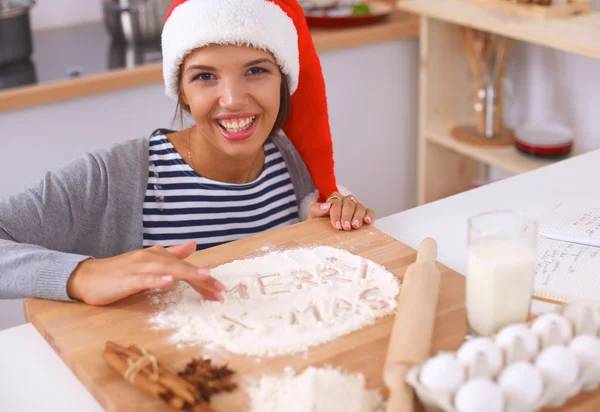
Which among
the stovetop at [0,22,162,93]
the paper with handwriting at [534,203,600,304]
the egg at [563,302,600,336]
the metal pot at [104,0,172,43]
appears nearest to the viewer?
the egg at [563,302,600,336]

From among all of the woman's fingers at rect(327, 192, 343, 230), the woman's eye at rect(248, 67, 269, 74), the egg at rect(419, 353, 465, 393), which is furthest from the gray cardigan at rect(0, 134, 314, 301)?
the egg at rect(419, 353, 465, 393)

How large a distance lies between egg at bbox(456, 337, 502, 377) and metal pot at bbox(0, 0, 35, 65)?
1.88m

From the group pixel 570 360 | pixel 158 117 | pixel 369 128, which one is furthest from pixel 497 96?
pixel 570 360

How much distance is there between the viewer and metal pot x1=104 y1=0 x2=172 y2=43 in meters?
2.49

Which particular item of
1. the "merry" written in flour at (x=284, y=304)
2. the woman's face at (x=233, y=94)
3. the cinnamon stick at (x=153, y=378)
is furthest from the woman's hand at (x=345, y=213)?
the cinnamon stick at (x=153, y=378)

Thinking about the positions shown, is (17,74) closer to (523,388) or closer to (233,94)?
(233,94)

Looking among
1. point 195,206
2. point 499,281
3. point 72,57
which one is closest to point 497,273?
point 499,281

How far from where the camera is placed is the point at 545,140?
227cm

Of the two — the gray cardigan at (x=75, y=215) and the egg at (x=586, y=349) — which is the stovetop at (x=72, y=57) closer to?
the gray cardigan at (x=75, y=215)

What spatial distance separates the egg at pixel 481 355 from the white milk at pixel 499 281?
98 millimetres

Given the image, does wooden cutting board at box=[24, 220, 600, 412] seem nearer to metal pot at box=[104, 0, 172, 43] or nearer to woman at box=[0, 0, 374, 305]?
woman at box=[0, 0, 374, 305]

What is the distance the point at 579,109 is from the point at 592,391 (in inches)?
65.0

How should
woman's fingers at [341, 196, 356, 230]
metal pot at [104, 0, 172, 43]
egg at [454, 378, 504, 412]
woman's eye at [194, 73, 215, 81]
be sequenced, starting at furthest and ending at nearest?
metal pot at [104, 0, 172, 43] → woman's eye at [194, 73, 215, 81] → woman's fingers at [341, 196, 356, 230] → egg at [454, 378, 504, 412]

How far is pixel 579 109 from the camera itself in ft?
7.73
